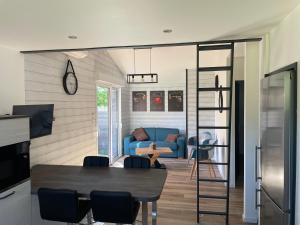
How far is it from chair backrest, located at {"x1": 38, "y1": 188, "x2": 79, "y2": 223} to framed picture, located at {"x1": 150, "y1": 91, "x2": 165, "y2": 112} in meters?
5.93

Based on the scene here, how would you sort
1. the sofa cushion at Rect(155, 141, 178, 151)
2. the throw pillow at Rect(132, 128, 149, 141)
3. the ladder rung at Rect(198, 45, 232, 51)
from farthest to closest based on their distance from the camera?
the throw pillow at Rect(132, 128, 149, 141) < the sofa cushion at Rect(155, 141, 178, 151) < the ladder rung at Rect(198, 45, 232, 51)

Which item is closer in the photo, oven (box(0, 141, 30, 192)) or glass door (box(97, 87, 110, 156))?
oven (box(0, 141, 30, 192))

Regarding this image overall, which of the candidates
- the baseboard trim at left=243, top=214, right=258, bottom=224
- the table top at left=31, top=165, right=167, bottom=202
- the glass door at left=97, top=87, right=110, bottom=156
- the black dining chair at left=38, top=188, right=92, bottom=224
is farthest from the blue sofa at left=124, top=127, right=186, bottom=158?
the black dining chair at left=38, top=188, right=92, bottom=224

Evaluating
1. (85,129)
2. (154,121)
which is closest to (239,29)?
(85,129)

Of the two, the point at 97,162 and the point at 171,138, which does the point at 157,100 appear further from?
the point at 97,162

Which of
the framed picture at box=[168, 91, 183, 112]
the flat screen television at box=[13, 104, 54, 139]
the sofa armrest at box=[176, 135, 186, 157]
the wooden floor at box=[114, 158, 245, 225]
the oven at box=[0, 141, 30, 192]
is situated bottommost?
the wooden floor at box=[114, 158, 245, 225]

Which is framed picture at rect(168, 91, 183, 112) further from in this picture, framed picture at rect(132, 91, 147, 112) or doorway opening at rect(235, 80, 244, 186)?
doorway opening at rect(235, 80, 244, 186)

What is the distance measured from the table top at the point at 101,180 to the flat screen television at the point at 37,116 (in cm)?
52

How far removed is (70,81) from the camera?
4195mm

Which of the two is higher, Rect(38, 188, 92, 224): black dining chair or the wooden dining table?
the wooden dining table

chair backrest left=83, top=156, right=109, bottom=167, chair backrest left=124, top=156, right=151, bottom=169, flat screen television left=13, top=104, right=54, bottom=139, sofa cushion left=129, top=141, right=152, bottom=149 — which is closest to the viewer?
flat screen television left=13, top=104, right=54, bottom=139

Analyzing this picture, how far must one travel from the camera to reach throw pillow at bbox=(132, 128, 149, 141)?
764 centimetres

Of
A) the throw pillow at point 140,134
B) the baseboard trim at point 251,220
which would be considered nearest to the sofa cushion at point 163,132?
the throw pillow at point 140,134

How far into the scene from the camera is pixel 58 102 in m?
3.87
